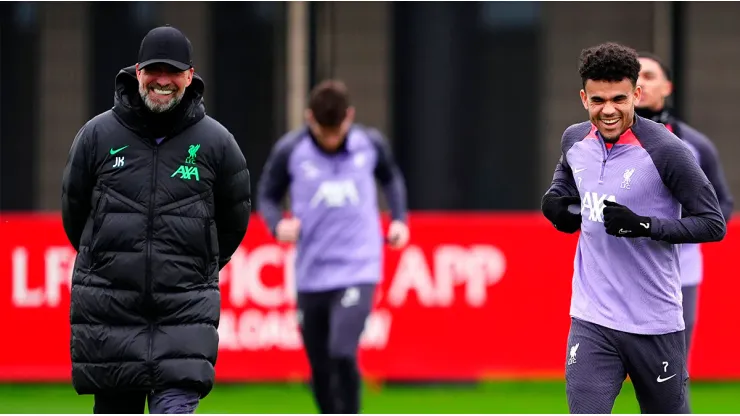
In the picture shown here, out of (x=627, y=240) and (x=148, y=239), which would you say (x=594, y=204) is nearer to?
(x=627, y=240)

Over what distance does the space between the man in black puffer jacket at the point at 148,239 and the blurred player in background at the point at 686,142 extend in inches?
106

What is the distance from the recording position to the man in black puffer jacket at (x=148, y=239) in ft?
17.7

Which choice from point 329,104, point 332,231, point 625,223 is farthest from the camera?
point 332,231

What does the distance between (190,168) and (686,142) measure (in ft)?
10.0

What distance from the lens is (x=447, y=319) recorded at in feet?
34.6

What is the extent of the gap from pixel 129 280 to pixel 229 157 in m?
0.63

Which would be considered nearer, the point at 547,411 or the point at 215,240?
the point at 215,240

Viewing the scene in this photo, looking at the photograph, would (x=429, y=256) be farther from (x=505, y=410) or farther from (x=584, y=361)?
(x=584, y=361)

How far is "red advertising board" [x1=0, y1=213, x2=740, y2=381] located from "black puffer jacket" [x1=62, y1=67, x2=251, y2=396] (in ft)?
16.5

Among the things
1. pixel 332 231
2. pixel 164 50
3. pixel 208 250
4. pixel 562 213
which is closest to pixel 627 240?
pixel 562 213

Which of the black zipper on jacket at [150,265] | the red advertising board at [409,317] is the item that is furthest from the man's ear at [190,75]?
the red advertising board at [409,317]

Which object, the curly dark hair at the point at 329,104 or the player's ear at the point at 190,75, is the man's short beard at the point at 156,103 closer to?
the player's ear at the point at 190,75

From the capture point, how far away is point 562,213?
5473 millimetres

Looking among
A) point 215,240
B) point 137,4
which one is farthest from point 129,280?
point 137,4
